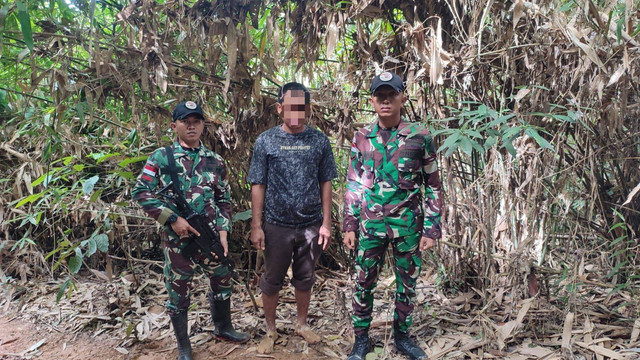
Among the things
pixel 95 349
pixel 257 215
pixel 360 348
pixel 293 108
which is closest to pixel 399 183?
pixel 293 108

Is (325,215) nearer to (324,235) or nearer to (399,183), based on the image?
(324,235)

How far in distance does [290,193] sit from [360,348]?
1021 mm

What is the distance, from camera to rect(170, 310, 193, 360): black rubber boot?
7.86 ft

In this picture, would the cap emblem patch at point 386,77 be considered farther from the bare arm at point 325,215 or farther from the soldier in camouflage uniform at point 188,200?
the soldier in camouflage uniform at point 188,200

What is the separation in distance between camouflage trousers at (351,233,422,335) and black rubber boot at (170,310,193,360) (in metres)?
1.03

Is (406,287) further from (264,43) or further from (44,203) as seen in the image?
(44,203)

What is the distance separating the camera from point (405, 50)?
9.52ft

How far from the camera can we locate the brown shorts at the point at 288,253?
2488 mm

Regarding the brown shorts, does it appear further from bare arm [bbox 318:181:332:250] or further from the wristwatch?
the wristwatch

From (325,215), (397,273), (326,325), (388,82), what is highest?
(388,82)

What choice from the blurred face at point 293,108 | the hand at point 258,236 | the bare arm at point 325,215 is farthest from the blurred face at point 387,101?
the hand at point 258,236

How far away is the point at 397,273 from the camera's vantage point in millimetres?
2346

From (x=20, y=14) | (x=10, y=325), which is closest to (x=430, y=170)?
(x=20, y=14)

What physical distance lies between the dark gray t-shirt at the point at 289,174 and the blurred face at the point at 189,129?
372mm
